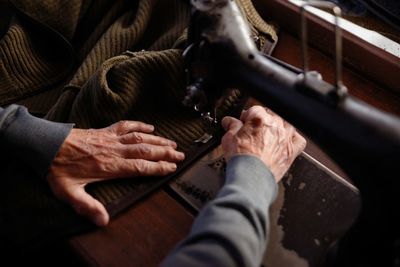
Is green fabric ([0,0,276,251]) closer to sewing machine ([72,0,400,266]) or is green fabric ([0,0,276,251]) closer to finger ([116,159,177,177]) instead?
finger ([116,159,177,177])

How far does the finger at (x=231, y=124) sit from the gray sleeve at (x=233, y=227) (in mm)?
141

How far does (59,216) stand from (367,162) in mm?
579

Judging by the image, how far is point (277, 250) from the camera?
0.73 m

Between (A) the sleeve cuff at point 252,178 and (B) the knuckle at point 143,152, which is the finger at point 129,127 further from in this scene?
(A) the sleeve cuff at point 252,178

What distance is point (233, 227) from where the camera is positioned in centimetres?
62

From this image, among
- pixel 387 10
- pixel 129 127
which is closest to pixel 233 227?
pixel 129 127

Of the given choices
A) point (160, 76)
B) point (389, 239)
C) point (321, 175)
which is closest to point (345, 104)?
point (389, 239)

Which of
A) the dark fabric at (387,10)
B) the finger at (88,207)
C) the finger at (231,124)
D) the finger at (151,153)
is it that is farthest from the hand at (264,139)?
the dark fabric at (387,10)

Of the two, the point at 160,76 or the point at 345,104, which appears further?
the point at 160,76

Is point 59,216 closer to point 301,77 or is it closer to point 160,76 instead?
point 160,76

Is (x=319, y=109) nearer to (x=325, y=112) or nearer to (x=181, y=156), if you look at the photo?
(x=325, y=112)

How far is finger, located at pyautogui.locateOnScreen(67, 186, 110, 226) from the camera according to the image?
2.48ft

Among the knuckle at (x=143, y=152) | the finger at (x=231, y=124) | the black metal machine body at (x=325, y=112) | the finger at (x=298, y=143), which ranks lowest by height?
the knuckle at (x=143, y=152)

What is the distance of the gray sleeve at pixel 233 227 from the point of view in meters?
0.59
